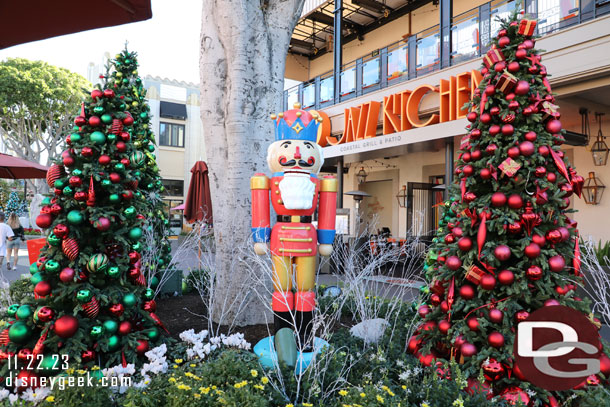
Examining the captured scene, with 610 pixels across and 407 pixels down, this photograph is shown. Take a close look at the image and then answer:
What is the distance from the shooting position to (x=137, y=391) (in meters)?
2.31

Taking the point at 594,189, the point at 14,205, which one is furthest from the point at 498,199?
the point at 14,205

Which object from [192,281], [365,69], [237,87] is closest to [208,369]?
[237,87]

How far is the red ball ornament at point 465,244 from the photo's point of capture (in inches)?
113

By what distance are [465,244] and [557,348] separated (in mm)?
884

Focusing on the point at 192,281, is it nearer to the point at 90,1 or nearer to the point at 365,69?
the point at 90,1

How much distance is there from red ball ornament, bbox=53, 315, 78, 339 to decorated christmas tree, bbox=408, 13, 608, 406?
8.53 ft

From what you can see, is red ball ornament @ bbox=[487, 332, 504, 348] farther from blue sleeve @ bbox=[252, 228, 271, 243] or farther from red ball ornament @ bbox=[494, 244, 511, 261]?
blue sleeve @ bbox=[252, 228, 271, 243]

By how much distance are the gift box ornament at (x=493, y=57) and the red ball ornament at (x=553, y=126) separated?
620 mm

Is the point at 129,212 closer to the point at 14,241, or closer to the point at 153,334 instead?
the point at 153,334

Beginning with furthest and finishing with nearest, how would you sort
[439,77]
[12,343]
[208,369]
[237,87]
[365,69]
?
[365,69] → [439,77] → [237,87] → [12,343] → [208,369]

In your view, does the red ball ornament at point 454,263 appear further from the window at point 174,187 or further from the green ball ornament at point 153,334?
the window at point 174,187

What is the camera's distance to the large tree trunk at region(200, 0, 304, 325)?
4.11m

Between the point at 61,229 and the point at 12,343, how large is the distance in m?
0.86

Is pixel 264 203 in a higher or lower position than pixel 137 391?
higher
